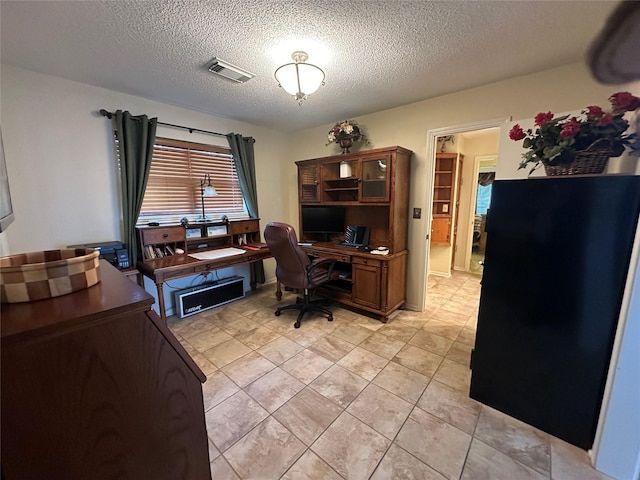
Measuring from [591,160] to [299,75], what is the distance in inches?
73.5

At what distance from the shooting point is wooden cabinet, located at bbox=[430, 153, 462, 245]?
442cm

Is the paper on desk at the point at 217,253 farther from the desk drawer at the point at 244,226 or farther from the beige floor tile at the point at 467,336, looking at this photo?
the beige floor tile at the point at 467,336

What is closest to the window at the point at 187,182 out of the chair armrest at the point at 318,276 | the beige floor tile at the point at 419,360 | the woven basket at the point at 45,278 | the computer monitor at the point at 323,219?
the computer monitor at the point at 323,219

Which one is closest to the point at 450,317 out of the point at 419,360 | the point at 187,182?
the point at 419,360

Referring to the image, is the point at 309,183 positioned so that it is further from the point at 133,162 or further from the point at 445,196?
the point at 445,196

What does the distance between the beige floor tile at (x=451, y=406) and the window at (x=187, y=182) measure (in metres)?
3.12

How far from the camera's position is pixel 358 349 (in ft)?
7.95

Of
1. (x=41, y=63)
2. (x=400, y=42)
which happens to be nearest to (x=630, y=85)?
(x=400, y=42)

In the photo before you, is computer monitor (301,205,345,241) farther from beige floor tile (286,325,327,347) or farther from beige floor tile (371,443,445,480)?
beige floor tile (371,443,445,480)

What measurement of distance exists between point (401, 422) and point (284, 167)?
3715 millimetres

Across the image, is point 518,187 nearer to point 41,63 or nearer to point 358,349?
point 358,349

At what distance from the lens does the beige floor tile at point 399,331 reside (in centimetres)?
263

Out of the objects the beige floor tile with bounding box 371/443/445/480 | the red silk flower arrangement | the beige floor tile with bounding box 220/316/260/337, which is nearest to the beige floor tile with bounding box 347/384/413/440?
the beige floor tile with bounding box 371/443/445/480

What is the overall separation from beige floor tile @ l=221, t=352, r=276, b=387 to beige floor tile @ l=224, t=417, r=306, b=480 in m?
0.47
